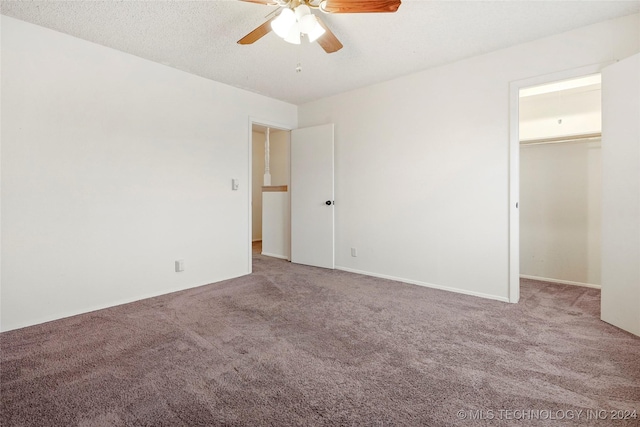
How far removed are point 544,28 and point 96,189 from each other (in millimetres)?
4169

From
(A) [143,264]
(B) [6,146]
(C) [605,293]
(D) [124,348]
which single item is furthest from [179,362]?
(C) [605,293]

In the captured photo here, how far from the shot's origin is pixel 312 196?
14.9 ft

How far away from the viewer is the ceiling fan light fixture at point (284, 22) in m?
1.95

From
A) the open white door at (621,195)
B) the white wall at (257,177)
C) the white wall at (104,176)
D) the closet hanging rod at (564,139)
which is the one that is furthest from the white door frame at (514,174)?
the white wall at (257,177)

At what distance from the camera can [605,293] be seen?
248cm

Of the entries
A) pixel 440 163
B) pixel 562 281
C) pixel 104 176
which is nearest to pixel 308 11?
pixel 440 163

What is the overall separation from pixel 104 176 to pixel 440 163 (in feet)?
11.1

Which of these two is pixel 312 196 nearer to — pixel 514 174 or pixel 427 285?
pixel 427 285

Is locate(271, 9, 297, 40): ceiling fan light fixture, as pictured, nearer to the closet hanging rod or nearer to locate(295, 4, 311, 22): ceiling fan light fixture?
locate(295, 4, 311, 22): ceiling fan light fixture

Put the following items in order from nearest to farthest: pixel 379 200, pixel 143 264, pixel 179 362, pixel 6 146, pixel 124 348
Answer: pixel 179 362
pixel 124 348
pixel 6 146
pixel 143 264
pixel 379 200

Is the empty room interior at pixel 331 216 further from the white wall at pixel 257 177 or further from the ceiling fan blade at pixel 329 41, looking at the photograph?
the white wall at pixel 257 177

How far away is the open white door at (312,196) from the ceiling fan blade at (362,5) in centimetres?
231

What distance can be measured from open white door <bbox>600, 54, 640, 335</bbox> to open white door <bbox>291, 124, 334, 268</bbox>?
2828 millimetres

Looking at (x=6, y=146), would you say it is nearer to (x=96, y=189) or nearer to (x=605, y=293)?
(x=96, y=189)
